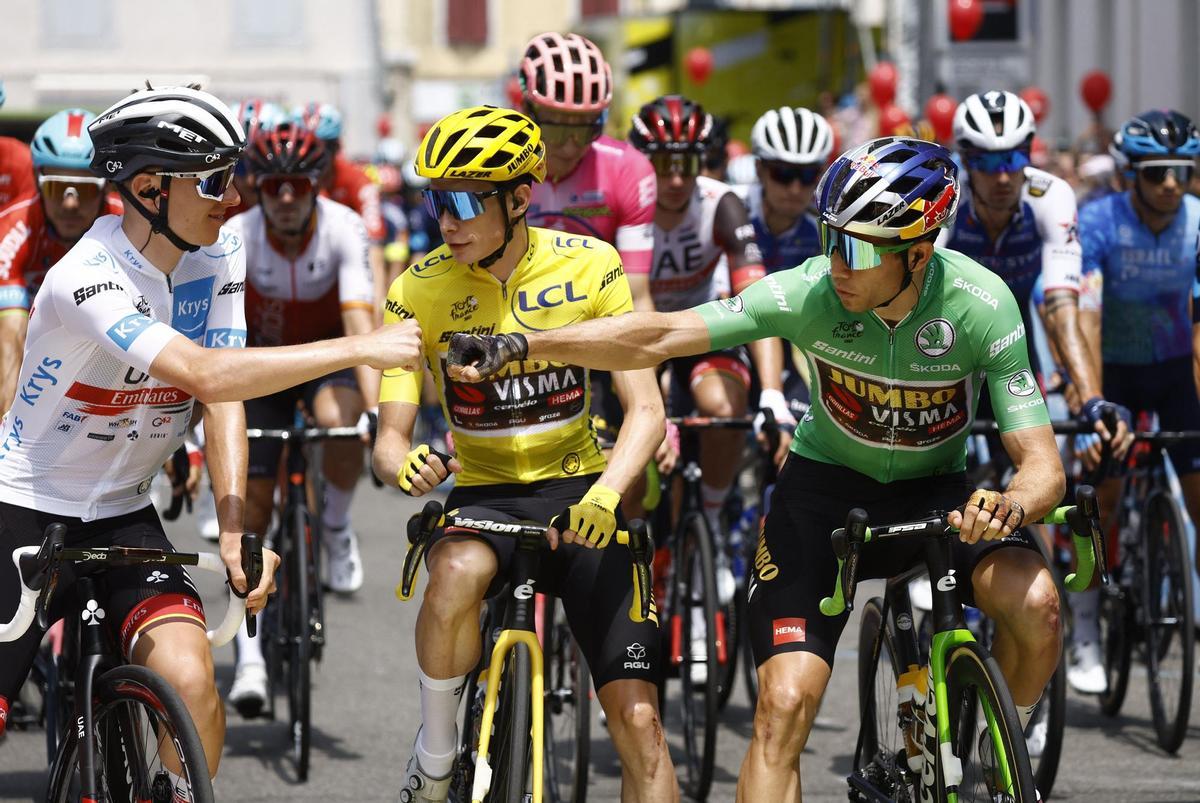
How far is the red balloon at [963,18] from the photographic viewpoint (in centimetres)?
1881

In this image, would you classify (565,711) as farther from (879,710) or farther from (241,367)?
(241,367)

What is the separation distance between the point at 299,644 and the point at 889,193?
327 centimetres

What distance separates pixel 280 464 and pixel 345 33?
42.5 metres

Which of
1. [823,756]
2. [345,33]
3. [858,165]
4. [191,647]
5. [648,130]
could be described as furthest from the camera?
[345,33]

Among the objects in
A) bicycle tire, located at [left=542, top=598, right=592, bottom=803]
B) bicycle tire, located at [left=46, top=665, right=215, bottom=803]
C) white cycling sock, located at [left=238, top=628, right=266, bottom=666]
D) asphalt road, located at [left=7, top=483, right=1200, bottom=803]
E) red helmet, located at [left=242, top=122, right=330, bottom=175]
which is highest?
red helmet, located at [left=242, top=122, right=330, bottom=175]

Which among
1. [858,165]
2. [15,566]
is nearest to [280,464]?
[15,566]

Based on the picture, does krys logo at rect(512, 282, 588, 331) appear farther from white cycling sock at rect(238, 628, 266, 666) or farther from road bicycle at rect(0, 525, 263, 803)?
white cycling sock at rect(238, 628, 266, 666)

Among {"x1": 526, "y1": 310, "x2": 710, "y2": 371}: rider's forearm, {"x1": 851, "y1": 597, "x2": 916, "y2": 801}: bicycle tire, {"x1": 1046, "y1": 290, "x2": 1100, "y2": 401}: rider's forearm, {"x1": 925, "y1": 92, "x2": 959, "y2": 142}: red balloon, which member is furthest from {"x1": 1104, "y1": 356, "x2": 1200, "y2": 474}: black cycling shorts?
{"x1": 925, "y1": 92, "x2": 959, "y2": 142}: red balloon

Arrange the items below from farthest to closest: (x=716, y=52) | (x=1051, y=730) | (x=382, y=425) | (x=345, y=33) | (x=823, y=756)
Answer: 1. (x=345, y=33)
2. (x=716, y=52)
3. (x=823, y=756)
4. (x=1051, y=730)
5. (x=382, y=425)

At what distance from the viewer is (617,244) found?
7.12 meters

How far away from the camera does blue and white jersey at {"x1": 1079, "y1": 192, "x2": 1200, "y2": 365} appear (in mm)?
7582

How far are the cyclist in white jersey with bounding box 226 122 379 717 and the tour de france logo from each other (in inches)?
125

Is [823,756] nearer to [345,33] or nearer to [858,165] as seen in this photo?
[858,165]

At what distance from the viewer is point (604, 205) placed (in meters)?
7.06
